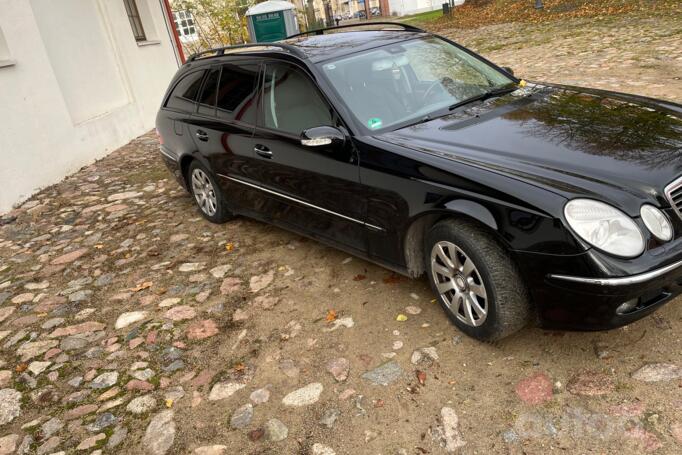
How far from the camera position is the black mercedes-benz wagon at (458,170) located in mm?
2529

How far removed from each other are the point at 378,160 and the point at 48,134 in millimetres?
6628

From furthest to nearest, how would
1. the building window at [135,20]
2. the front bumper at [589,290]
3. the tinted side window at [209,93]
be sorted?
the building window at [135,20] < the tinted side window at [209,93] < the front bumper at [589,290]

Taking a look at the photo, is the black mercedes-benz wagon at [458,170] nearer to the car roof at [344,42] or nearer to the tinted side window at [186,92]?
the car roof at [344,42]

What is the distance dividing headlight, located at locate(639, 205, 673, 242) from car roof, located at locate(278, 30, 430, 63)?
240 cm

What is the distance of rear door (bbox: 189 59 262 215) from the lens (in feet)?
14.9

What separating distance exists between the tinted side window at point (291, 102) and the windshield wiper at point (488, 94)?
0.89 m

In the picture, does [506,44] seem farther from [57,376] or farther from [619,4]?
[57,376]

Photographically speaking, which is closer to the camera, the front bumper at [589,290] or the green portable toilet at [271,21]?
the front bumper at [589,290]

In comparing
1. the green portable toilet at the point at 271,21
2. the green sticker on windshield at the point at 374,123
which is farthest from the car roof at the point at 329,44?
the green portable toilet at the point at 271,21

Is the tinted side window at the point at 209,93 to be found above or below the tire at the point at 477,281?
above

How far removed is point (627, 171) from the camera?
267cm

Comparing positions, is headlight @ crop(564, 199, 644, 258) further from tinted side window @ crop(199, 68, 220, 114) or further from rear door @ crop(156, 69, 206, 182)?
rear door @ crop(156, 69, 206, 182)

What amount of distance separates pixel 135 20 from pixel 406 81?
Result: 10.2 meters

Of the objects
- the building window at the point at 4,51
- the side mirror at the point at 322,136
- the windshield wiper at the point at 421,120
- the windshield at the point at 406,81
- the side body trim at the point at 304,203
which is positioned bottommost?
the side body trim at the point at 304,203
